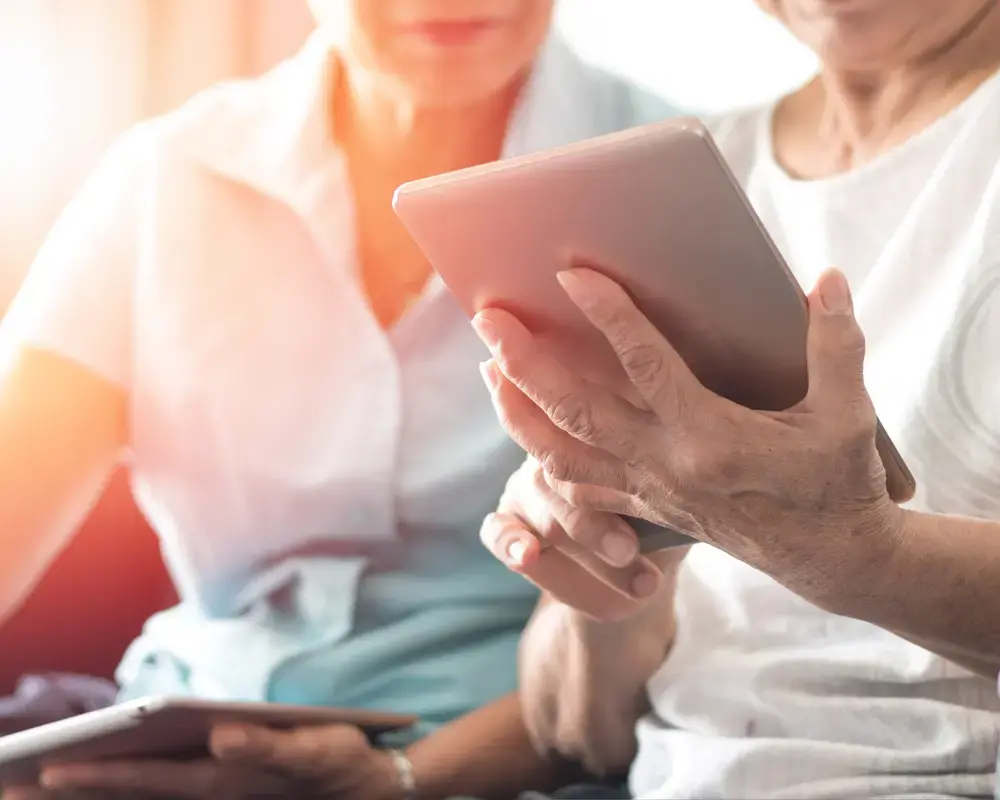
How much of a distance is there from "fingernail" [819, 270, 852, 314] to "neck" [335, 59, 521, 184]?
1.85ft

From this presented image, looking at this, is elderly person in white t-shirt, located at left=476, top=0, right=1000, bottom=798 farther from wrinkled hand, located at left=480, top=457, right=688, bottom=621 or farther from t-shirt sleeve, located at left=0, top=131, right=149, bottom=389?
t-shirt sleeve, located at left=0, top=131, right=149, bottom=389

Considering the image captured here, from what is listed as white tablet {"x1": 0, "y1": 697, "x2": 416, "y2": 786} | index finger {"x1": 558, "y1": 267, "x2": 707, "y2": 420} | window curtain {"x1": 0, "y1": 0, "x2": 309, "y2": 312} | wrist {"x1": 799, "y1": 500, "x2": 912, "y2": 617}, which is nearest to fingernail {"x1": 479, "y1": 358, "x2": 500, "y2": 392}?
index finger {"x1": 558, "y1": 267, "x2": 707, "y2": 420}

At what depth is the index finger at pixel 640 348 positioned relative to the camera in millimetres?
544

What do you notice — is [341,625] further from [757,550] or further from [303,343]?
[757,550]

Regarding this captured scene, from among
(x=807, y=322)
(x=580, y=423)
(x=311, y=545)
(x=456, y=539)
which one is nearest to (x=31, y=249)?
(x=311, y=545)

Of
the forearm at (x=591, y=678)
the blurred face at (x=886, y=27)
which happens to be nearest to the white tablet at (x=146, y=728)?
the forearm at (x=591, y=678)

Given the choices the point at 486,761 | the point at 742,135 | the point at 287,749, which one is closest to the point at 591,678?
the point at 486,761

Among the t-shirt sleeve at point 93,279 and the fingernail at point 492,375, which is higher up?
the fingernail at point 492,375

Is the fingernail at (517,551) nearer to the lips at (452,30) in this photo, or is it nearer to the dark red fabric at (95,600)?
the lips at (452,30)

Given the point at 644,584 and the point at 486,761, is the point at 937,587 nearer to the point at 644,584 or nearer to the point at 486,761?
the point at 644,584

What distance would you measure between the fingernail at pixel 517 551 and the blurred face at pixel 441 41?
48 cm

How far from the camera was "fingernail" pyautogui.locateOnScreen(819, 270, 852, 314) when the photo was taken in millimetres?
522

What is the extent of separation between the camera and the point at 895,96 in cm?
79

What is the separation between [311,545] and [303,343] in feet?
0.65
